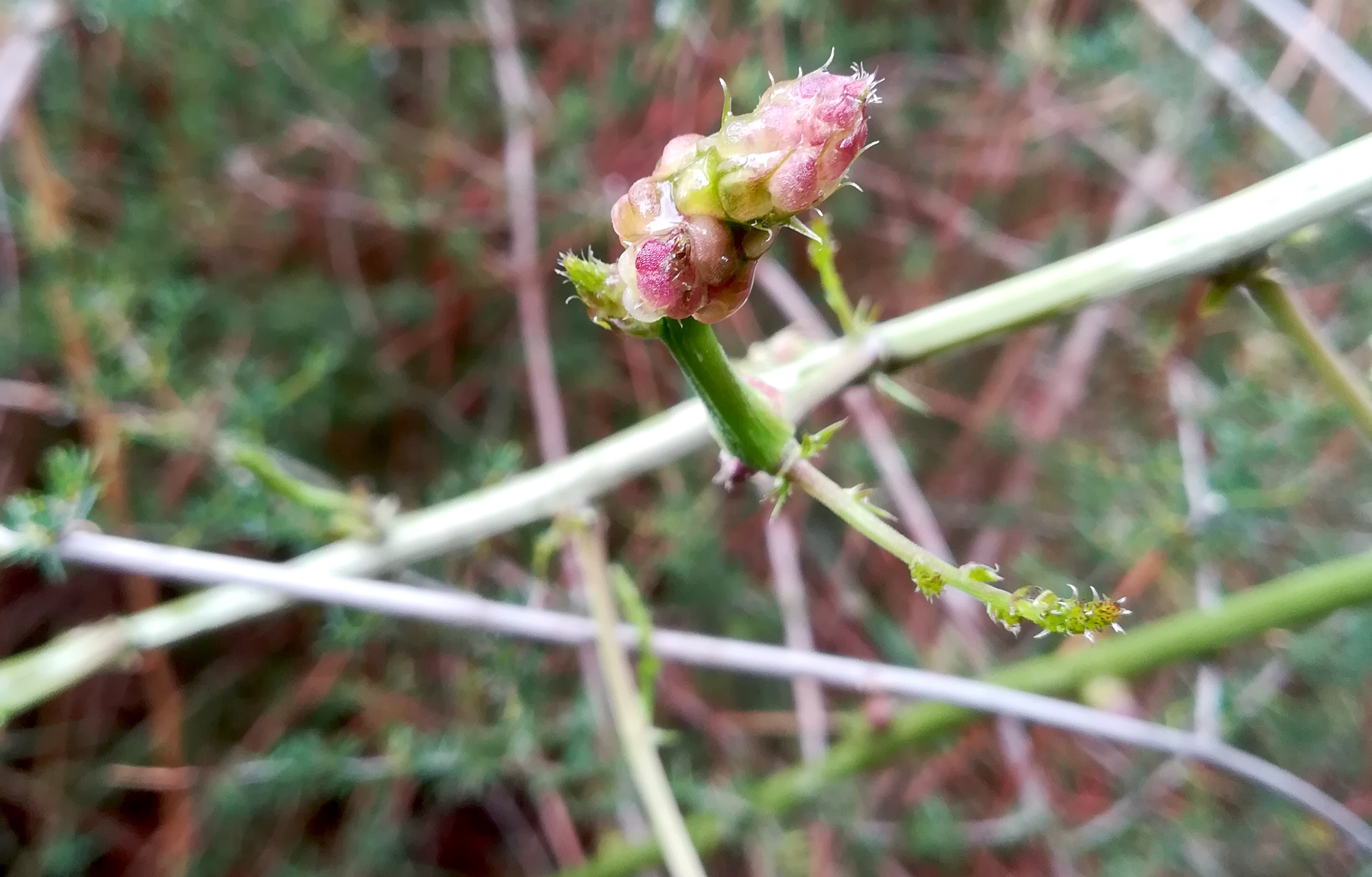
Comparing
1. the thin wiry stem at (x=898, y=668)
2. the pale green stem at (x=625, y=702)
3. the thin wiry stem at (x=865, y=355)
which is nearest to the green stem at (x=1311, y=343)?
the thin wiry stem at (x=865, y=355)

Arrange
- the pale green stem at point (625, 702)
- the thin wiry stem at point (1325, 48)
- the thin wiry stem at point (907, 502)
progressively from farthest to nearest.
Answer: the thin wiry stem at point (907, 502)
the thin wiry stem at point (1325, 48)
the pale green stem at point (625, 702)

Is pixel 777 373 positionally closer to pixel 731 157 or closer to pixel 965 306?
pixel 965 306

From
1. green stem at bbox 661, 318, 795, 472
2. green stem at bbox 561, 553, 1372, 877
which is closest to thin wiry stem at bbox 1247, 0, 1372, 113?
green stem at bbox 561, 553, 1372, 877

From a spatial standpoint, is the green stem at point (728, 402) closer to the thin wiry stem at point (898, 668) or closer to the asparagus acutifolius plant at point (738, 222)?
the asparagus acutifolius plant at point (738, 222)

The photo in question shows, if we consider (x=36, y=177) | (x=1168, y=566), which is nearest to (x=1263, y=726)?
(x=1168, y=566)

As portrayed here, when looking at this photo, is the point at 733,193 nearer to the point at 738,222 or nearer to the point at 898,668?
the point at 738,222

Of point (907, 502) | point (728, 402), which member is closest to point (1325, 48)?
point (907, 502)

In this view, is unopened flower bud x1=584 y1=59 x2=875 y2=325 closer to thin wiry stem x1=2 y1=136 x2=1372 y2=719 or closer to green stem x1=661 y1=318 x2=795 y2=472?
green stem x1=661 y1=318 x2=795 y2=472
